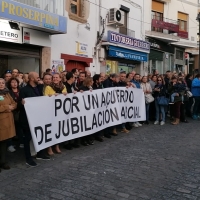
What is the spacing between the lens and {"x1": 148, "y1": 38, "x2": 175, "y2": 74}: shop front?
19969 mm

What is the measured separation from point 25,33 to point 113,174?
745 cm

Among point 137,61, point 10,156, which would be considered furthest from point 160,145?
point 137,61

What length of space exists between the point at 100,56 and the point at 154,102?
205 inches

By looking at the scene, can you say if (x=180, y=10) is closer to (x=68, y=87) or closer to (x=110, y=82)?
(x=110, y=82)

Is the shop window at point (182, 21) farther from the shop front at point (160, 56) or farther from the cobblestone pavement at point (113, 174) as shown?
the cobblestone pavement at point (113, 174)

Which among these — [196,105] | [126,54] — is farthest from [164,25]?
[196,105]

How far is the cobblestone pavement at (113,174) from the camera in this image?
4305mm

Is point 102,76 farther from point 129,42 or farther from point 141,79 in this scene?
point 129,42

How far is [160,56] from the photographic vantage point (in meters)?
21.0

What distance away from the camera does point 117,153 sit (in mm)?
6527

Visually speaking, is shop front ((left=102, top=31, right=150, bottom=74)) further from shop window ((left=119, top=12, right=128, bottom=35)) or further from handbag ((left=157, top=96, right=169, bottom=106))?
handbag ((left=157, top=96, right=169, bottom=106))

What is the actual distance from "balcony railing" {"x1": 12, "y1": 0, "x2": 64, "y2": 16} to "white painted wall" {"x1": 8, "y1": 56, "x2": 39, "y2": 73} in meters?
2.04

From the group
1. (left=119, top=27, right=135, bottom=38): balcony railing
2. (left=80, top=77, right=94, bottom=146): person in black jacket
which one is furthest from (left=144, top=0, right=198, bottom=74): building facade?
(left=80, top=77, right=94, bottom=146): person in black jacket

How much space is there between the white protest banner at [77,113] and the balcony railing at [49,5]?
483 centimetres
